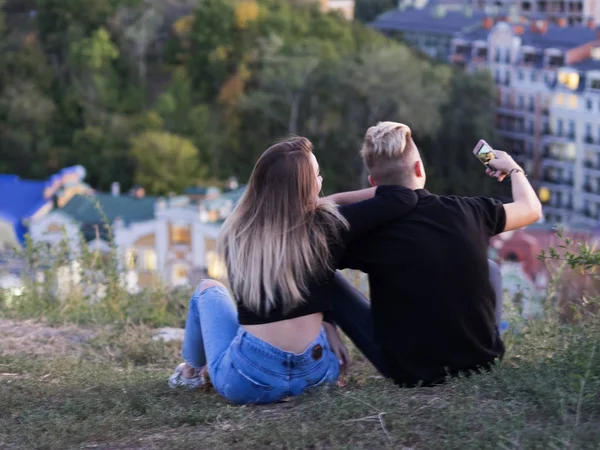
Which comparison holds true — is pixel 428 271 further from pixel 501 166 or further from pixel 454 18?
pixel 454 18

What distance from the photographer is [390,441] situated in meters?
2.74

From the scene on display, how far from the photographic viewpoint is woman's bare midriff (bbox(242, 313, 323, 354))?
126 inches

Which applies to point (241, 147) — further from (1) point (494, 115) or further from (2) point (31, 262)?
(2) point (31, 262)

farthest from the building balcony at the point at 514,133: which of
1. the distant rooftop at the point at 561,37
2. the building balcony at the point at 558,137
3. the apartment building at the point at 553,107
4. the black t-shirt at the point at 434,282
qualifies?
the black t-shirt at the point at 434,282

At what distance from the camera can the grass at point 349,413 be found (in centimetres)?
274

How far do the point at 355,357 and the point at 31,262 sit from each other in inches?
82.3

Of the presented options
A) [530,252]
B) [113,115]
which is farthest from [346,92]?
[530,252]

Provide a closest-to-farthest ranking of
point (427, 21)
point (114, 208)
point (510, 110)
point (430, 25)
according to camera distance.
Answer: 1. point (114, 208)
2. point (510, 110)
3. point (430, 25)
4. point (427, 21)

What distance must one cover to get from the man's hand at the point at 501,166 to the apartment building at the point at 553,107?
3275 cm

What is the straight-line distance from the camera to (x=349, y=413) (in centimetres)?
295

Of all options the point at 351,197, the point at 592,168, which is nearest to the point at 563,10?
the point at 592,168

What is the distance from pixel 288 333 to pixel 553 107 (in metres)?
36.5

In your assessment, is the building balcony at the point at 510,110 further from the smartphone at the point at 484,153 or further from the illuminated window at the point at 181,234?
the smartphone at the point at 484,153

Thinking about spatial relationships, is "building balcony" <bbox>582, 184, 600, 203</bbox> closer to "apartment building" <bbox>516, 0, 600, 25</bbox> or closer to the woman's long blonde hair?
"apartment building" <bbox>516, 0, 600, 25</bbox>
